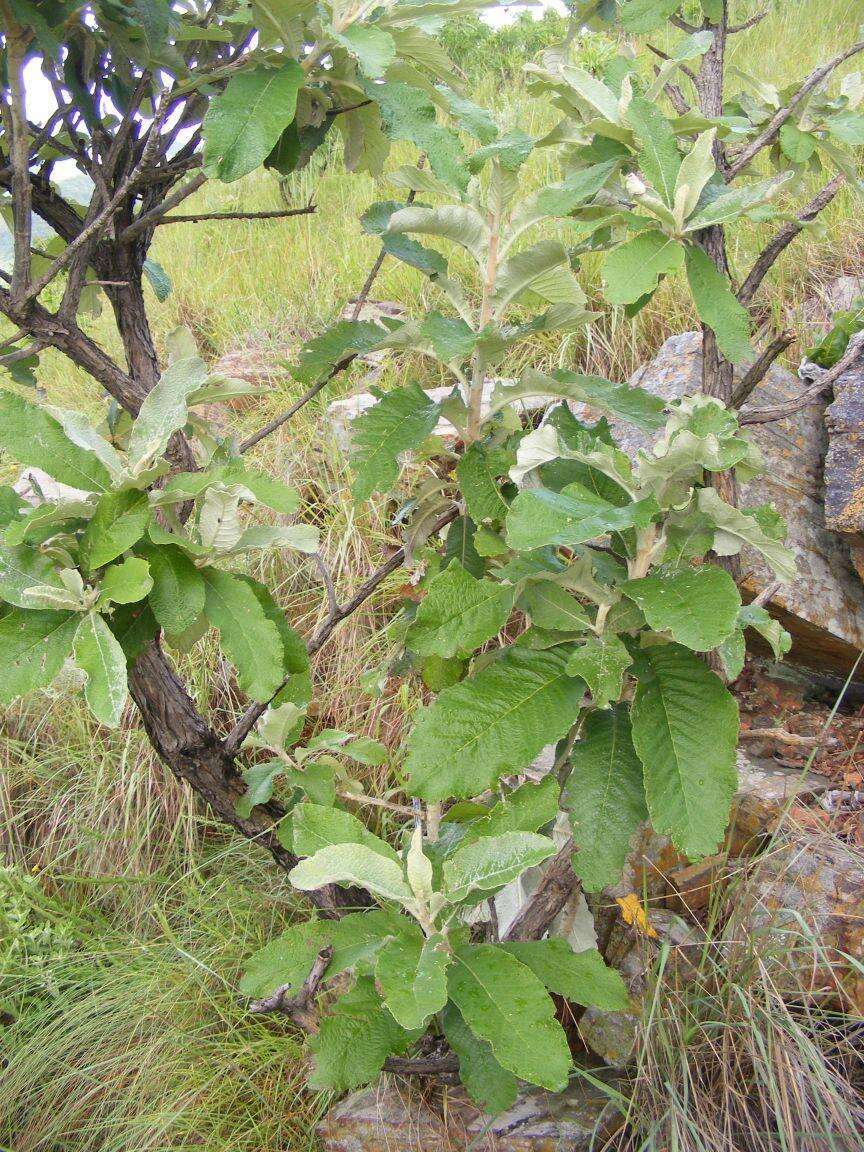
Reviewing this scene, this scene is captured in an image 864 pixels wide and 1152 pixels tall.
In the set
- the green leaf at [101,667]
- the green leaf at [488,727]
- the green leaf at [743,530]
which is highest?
the green leaf at [101,667]

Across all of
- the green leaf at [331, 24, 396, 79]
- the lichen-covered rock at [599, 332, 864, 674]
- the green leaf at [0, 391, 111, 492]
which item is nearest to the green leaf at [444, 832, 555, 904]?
the green leaf at [0, 391, 111, 492]

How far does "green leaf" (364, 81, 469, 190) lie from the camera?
38.0 inches

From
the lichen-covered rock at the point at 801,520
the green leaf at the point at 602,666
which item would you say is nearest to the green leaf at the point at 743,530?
the green leaf at the point at 602,666

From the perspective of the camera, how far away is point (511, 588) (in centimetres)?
113

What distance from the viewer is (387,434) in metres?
1.19

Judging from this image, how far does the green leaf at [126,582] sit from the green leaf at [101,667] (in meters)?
0.03

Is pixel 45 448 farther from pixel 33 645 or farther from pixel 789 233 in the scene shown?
pixel 789 233

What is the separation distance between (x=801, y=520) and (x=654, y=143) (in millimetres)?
1634

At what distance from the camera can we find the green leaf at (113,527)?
0.89 metres

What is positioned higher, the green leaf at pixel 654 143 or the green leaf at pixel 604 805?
the green leaf at pixel 654 143

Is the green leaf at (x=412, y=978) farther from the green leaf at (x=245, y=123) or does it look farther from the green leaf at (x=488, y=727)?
the green leaf at (x=245, y=123)

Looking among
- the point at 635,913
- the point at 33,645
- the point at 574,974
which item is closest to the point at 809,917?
the point at 635,913

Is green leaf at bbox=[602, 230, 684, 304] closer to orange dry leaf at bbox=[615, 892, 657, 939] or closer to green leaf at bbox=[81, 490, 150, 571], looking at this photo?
green leaf at bbox=[81, 490, 150, 571]

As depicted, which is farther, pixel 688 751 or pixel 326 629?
pixel 326 629
